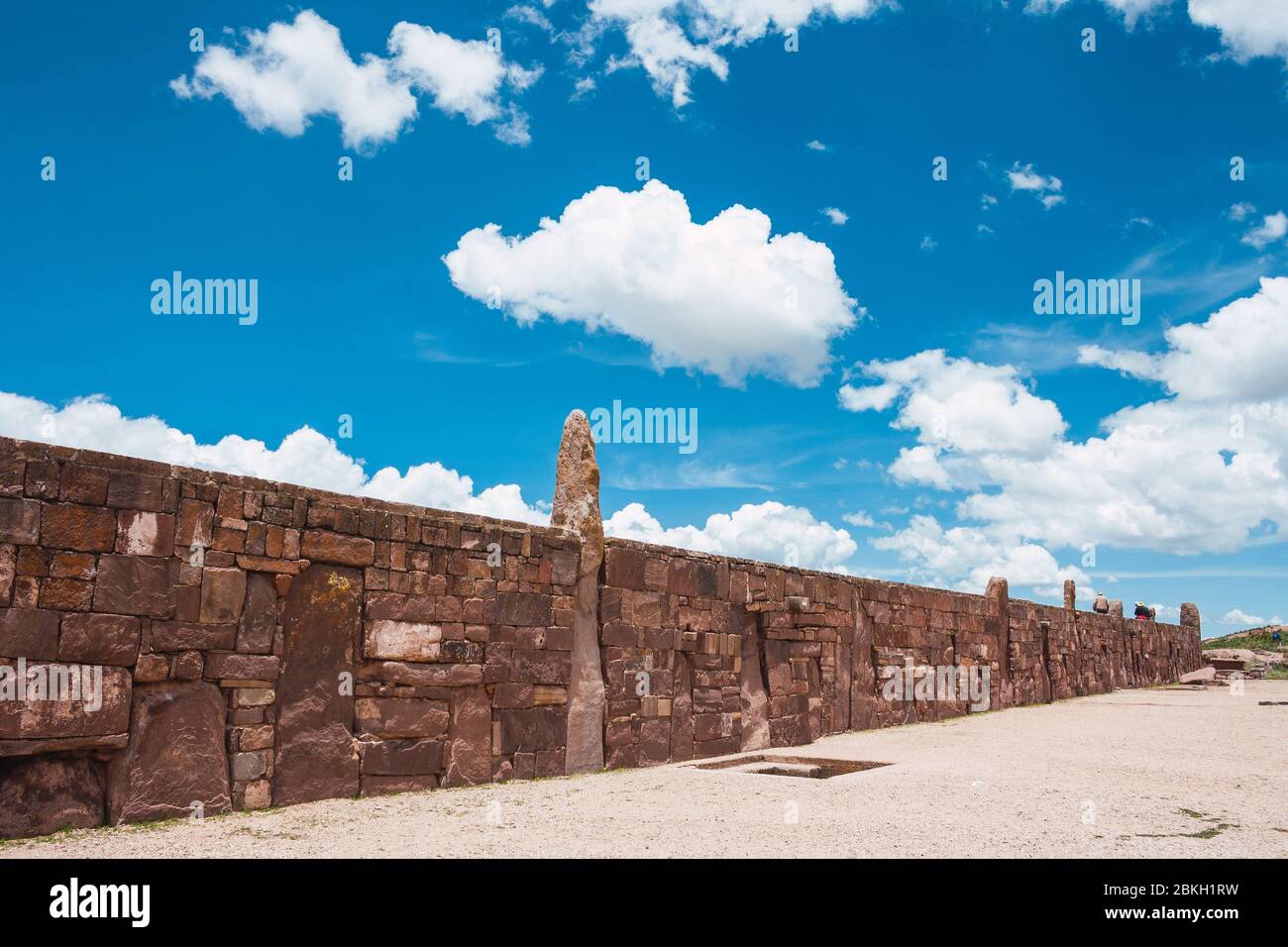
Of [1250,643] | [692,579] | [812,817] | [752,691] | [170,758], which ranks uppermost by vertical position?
[692,579]

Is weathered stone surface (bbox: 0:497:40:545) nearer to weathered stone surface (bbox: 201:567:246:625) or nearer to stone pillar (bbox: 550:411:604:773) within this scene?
weathered stone surface (bbox: 201:567:246:625)

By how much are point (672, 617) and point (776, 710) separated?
2577mm

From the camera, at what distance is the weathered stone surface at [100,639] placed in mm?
6461

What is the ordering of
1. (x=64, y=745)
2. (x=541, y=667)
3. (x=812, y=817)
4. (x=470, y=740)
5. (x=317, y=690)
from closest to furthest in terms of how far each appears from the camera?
1. (x=64, y=745)
2. (x=812, y=817)
3. (x=317, y=690)
4. (x=470, y=740)
5. (x=541, y=667)

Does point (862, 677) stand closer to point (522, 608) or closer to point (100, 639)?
point (522, 608)

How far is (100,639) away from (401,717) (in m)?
2.53

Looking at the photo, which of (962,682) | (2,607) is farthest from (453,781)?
(962,682)

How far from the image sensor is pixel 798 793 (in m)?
8.40

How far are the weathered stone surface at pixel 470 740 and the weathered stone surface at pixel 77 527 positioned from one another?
3263 millimetres

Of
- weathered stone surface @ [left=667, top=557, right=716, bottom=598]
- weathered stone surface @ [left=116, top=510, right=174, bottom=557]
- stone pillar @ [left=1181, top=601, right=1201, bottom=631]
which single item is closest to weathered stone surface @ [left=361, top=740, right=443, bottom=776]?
weathered stone surface @ [left=116, top=510, right=174, bottom=557]

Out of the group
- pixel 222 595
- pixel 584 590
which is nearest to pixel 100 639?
pixel 222 595

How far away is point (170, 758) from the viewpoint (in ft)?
22.7

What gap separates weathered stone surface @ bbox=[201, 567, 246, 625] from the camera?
7141 mm
